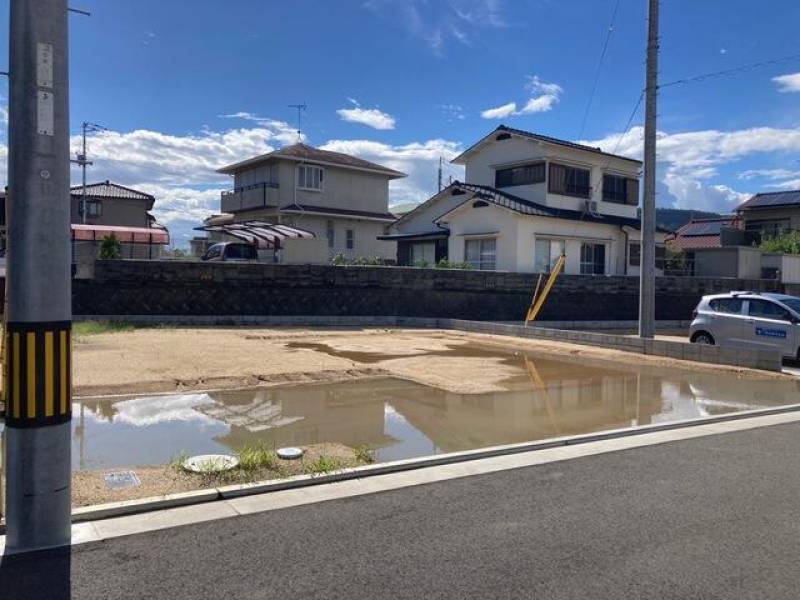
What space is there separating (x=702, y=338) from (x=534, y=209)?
545 inches

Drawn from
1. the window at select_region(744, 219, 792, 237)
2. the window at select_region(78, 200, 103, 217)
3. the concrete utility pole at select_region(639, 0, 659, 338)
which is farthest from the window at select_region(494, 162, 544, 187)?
the window at select_region(78, 200, 103, 217)

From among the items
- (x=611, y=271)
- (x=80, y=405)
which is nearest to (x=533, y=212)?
(x=611, y=271)

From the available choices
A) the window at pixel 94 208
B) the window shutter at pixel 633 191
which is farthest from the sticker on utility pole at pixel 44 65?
the window at pixel 94 208

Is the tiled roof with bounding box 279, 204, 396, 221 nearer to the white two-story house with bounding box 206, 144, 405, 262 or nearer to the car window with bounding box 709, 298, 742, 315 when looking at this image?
the white two-story house with bounding box 206, 144, 405, 262

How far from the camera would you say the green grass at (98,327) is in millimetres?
16258

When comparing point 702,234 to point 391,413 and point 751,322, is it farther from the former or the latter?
point 391,413

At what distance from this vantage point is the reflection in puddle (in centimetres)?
695

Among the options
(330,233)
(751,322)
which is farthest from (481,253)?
(751,322)

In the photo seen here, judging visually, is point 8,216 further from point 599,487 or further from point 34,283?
point 599,487

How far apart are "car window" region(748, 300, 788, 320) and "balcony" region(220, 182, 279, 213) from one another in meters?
24.7

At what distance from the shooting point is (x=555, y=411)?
29.5ft

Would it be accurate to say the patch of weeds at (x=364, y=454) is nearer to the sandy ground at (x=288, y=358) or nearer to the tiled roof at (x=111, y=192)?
the sandy ground at (x=288, y=358)

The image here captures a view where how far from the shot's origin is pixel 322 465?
224 inches

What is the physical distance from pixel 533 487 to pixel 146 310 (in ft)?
54.4
